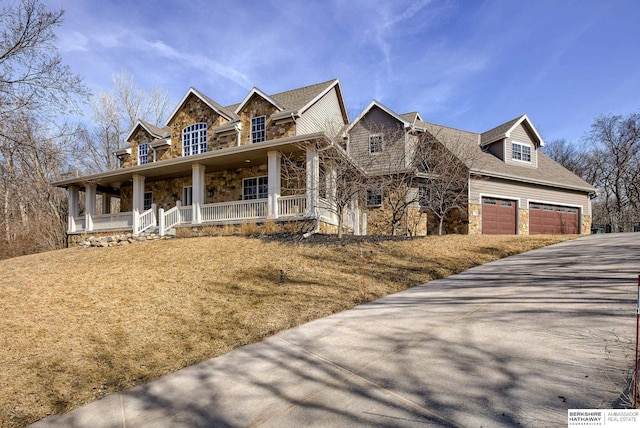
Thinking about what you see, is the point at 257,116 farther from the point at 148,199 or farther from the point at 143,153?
the point at 143,153

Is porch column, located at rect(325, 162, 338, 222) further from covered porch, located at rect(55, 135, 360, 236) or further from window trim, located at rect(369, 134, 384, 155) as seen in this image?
window trim, located at rect(369, 134, 384, 155)

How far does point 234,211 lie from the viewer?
14695mm

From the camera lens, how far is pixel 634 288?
5.91m

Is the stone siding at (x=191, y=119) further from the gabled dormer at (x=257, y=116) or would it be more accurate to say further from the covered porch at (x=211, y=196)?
the covered porch at (x=211, y=196)

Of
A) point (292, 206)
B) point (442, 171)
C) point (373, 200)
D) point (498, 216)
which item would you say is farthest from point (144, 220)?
point (498, 216)

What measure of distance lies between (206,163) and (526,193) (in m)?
17.4

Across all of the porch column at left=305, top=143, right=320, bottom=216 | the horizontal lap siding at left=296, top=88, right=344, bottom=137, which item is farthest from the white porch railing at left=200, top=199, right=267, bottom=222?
the horizontal lap siding at left=296, top=88, right=344, bottom=137

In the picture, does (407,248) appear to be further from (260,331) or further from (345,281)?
(260,331)

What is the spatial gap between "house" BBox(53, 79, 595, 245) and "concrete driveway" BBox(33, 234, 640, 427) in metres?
8.01

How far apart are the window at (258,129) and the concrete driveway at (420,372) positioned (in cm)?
1336

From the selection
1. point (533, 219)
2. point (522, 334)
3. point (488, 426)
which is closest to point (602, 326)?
point (522, 334)

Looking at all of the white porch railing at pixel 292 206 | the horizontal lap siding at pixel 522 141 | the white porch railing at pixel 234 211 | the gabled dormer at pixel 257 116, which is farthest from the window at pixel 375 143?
the white porch railing at pixel 234 211

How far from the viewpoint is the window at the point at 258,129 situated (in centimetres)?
1786

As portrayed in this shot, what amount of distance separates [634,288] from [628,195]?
34.7 meters
